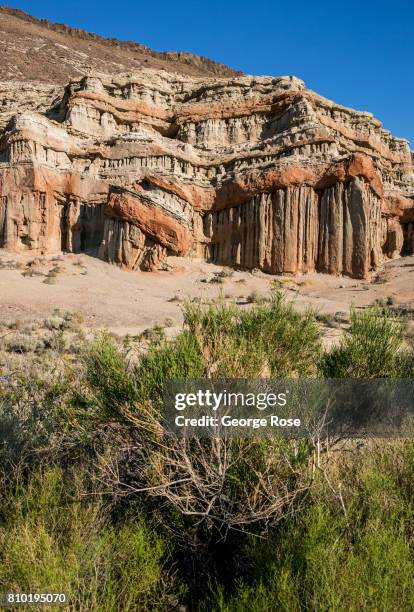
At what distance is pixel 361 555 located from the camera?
2.89 m

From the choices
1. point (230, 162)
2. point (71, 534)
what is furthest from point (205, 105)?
point (71, 534)

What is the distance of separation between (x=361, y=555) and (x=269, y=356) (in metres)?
2.44

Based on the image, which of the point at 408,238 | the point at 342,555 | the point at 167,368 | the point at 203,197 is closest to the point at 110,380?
the point at 167,368

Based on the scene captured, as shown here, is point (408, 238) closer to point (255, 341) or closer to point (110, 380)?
point (255, 341)

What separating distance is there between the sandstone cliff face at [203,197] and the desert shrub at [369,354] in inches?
810

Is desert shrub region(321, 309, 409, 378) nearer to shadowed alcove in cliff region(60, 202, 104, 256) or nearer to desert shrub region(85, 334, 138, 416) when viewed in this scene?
desert shrub region(85, 334, 138, 416)

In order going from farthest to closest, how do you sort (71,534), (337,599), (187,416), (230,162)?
1. (230,162)
2. (187,416)
3. (71,534)
4. (337,599)

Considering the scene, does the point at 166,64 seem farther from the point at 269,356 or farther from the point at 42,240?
the point at 269,356

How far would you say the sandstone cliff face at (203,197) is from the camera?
25.8 meters

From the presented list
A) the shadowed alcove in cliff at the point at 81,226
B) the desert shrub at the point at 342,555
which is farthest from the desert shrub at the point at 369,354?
the shadowed alcove in cliff at the point at 81,226

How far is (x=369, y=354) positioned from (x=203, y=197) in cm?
2481

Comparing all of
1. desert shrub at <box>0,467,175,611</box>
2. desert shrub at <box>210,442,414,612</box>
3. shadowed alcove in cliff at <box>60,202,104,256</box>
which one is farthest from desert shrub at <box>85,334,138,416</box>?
shadowed alcove in cliff at <box>60,202,104,256</box>

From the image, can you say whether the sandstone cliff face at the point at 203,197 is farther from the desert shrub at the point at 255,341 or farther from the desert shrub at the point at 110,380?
the desert shrub at the point at 110,380

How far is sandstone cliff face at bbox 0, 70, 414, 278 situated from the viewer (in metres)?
25.8
